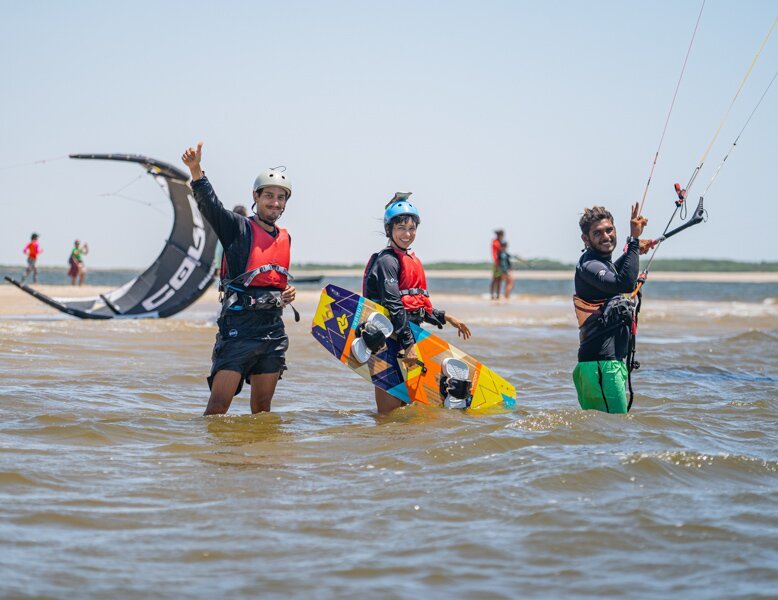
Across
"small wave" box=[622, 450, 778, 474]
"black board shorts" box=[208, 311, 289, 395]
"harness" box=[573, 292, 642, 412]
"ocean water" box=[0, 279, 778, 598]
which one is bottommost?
"ocean water" box=[0, 279, 778, 598]

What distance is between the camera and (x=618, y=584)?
12.5 ft

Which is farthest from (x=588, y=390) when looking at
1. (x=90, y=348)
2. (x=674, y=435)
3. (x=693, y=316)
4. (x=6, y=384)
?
(x=693, y=316)

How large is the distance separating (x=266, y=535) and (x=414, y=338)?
3489 millimetres

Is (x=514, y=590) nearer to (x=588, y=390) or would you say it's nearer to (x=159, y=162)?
(x=588, y=390)

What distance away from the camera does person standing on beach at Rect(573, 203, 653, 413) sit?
6.64 metres

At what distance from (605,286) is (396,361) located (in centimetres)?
176

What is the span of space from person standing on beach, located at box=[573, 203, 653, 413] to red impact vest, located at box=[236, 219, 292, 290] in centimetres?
211

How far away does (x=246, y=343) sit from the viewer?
6680mm

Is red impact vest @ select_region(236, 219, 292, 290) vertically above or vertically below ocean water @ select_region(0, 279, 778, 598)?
above

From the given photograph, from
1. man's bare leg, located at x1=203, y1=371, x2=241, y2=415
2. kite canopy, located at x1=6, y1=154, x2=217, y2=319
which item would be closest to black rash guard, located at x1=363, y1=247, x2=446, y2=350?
man's bare leg, located at x1=203, y1=371, x2=241, y2=415

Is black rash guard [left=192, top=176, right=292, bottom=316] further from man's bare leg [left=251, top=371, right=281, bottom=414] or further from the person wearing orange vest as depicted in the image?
the person wearing orange vest

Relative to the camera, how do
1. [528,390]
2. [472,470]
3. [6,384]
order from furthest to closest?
[528,390], [6,384], [472,470]

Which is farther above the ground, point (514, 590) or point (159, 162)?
point (159, 162)

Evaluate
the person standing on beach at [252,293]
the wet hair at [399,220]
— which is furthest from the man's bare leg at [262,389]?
the wet hair at [399,220]
